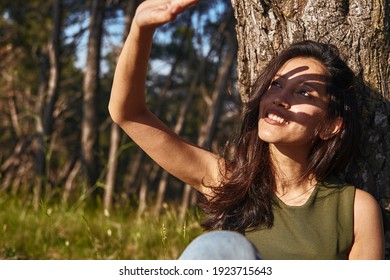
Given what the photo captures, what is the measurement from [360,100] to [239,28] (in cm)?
63

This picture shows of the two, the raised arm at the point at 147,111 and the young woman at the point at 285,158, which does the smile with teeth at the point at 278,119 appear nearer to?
the young woman at the point at 285,158

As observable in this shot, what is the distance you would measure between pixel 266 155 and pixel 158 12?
0.84m

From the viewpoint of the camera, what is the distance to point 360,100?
8.23 feet

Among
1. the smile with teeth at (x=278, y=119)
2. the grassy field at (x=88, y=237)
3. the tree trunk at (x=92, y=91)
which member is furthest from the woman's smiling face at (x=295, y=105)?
the tree trunk at (x=92, y=91)

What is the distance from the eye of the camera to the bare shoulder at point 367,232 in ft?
7.06

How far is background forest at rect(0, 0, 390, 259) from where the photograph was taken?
3.73m

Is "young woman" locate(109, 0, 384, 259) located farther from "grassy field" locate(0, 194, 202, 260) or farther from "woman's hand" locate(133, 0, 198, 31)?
"grassy field" locate(0, 194, 202, 260)

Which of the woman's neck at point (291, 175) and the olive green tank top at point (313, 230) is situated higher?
the woman's neck at point (291, 175)

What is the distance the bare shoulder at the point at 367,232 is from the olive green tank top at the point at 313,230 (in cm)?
2

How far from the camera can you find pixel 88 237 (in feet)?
13.3

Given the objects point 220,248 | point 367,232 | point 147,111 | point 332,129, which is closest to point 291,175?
point 332,129

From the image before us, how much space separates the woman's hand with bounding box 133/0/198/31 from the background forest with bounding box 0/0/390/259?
2.65ft
